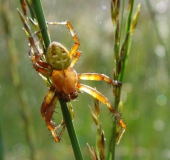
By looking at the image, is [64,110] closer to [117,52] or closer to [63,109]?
[63,109]

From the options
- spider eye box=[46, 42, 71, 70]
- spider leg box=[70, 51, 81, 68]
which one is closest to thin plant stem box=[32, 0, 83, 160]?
spider eye box=[46, 42, 71, 70]

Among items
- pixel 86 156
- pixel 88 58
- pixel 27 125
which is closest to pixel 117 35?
pixel 27 125

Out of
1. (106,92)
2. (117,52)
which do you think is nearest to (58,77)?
(117,52)

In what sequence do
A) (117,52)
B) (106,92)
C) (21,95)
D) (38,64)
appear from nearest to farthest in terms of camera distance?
(117,52) → (38,64) → (21,95) → (106,92)

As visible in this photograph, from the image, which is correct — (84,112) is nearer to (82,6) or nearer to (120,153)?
(120,153)

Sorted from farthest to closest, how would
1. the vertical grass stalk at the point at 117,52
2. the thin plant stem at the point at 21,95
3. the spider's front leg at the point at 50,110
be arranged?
the thin plant stem at the point at 21,95 → the spider's front leg at the point at 50,110 → the vertical grass stalk at the point at 117,52

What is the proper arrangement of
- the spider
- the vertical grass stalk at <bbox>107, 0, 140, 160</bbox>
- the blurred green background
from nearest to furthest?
1. the vertical grass stalk at <bbox>107, 0, 140, 160</bbox>
2. the spider
3. the blurred green background

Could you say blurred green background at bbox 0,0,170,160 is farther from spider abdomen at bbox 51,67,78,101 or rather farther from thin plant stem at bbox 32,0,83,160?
thin plant stem at bbox 32,0,83,160

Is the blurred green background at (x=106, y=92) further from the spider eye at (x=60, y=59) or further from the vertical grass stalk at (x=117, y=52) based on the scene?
the vertical grass stalk at (x=117, y=52)

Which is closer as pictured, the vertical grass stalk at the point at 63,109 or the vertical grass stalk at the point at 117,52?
the vertical grass stalk at the point at 63,109

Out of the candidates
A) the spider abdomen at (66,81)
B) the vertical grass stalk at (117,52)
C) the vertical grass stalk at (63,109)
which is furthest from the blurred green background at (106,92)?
the vertical grass stalk at (63,109)
